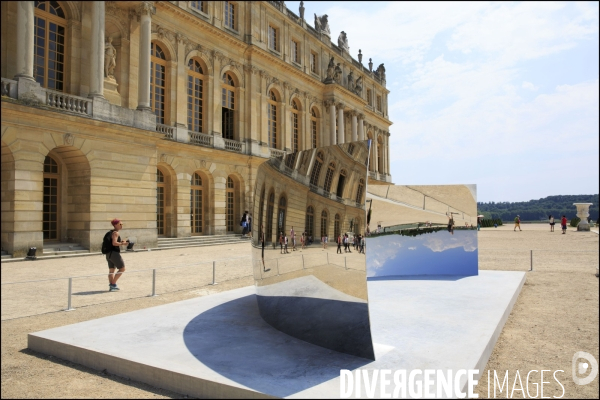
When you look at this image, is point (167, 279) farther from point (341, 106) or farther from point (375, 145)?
point (375, 145)

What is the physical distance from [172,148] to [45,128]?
27.1 feet

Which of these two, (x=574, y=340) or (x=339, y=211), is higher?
(x=339, y=211)

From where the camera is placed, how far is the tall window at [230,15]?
29266 millimetres

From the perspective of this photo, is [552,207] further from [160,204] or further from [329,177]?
[160,204]

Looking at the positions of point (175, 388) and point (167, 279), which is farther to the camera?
point (167, 279)

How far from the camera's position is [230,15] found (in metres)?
Result: 29.6

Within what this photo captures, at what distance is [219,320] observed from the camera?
579 centimetres

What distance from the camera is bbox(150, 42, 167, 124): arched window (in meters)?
24.0

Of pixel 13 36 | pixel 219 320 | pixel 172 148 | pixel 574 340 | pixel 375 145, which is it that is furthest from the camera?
pixel 375 145

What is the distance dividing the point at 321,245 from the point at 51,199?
57.6 feet

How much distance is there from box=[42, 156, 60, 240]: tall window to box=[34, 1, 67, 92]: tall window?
3396mm

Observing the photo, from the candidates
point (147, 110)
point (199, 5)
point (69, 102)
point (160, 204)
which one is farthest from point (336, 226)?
point (199, 5)

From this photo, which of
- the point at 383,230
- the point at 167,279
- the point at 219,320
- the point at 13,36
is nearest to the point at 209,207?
the point at 13,36

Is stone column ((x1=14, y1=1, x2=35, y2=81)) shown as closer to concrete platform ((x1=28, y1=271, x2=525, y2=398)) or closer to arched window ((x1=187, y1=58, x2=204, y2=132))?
arched window ((x1=187, y1=58, x2=204, y2=132))
